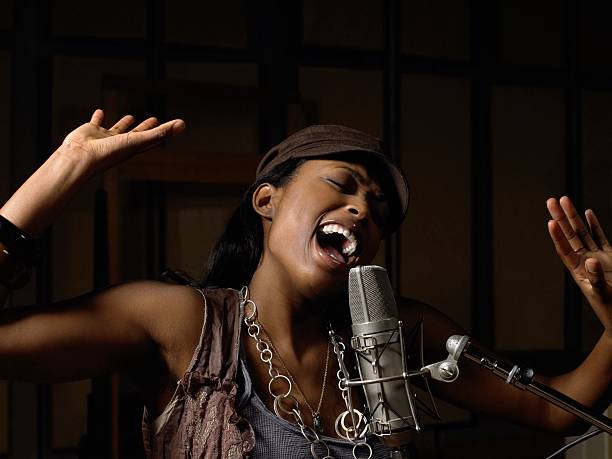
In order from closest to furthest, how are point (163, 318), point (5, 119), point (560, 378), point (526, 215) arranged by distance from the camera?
point (163, 318), point (560, 378), point (5, 119), point (526, 215)

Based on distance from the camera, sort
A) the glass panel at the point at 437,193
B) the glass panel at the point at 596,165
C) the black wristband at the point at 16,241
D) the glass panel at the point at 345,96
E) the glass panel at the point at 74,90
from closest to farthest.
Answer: the black wristband at the point at 16,241
the glass panel at the point at 74,90
the glass panel at the point at 345,96
the glass panel at the point at 437,193
the glass panel at the point at 596,165

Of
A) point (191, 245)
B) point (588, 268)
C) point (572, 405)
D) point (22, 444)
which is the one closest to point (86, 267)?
point (191, 245)

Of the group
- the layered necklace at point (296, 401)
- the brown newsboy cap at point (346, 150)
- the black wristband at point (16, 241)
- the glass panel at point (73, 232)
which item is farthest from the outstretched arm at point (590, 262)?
the glass panel at point (73, 232)

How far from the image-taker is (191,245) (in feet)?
11.5

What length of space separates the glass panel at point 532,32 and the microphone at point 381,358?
3.18 meters

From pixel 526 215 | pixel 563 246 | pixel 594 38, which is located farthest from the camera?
pixel 594 38

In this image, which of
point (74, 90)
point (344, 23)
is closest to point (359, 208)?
point (74, 90)

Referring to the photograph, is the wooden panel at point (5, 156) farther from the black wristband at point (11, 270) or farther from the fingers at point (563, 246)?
the fingers at point (563, 246)

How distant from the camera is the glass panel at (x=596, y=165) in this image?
4207 mm

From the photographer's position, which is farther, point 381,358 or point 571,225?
point 571,225

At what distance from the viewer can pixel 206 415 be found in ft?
5.01

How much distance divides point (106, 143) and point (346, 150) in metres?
0.48

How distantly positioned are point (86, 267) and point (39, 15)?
3.43 feet

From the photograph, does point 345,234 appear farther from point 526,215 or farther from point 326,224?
point 526,215
